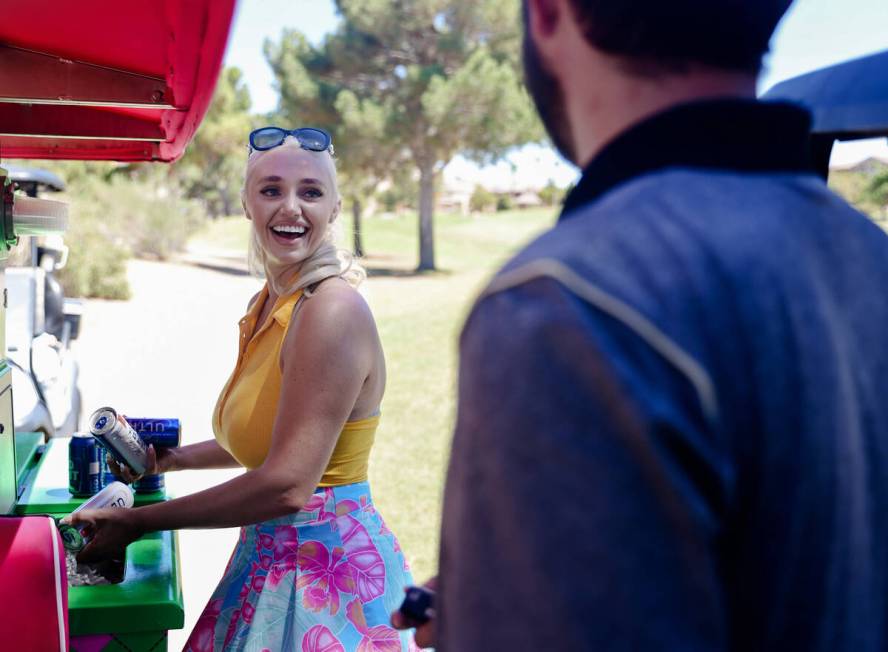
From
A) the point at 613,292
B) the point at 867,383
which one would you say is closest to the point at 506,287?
the point at 613,292

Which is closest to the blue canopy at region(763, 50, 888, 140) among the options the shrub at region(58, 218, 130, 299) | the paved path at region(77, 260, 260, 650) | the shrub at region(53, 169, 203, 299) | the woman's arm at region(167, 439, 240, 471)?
the woman's arm at region(167, 439, 240, 471)

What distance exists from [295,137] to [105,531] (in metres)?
1.03

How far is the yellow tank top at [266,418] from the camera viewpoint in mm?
2086

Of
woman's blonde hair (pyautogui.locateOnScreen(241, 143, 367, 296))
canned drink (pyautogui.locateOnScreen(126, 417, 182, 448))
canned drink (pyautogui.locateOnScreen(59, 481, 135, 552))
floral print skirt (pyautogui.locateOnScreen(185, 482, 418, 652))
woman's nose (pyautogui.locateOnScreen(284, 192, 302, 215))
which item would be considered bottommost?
floral print skirt (pyautogui.locateOnScreen(185, 482, 418, 652))

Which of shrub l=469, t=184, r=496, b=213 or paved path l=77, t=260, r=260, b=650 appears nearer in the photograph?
paved path l=77, t=260, r=260, b=650

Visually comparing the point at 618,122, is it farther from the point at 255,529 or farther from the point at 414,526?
the point at 414,526

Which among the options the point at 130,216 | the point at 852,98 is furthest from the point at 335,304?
the point at 130,216

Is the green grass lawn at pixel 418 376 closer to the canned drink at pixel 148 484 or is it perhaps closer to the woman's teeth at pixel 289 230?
the woman's teeth at pixel 289 230

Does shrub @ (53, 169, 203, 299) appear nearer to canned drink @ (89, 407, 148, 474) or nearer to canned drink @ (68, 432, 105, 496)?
canned drink @ (68, 432, 105, 496)

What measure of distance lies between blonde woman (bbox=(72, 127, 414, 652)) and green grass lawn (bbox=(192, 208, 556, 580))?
0.30 metres

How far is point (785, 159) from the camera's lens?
0.80 metres

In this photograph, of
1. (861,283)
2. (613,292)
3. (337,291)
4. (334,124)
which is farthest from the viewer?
(334,124)

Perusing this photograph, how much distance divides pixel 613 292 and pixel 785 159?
0.24 meters

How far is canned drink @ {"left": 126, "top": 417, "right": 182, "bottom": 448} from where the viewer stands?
2.48 m
